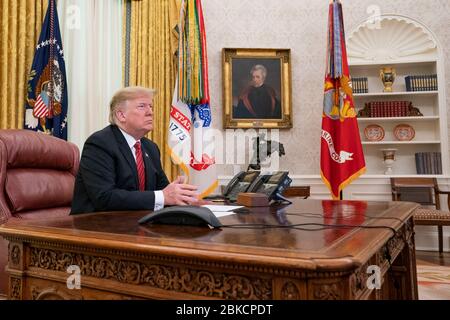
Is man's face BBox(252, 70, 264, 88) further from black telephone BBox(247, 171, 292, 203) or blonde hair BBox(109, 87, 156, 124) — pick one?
black telephone BBox(247, 171, 292, 203)

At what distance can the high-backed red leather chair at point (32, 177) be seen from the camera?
6.25 feet

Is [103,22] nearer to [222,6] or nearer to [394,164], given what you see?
[222,6]

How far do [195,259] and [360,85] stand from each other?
466 cm

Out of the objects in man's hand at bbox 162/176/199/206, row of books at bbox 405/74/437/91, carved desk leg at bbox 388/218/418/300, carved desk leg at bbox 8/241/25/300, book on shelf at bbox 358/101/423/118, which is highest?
row of books at bbox 405/74/437/91

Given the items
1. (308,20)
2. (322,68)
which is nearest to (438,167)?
(322,68)

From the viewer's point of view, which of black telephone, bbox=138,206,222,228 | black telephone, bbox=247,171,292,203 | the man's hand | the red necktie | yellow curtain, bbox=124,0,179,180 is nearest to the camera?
black telephone, bbox=138,206,222,228

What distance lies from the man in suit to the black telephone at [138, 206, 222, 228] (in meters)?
0.48

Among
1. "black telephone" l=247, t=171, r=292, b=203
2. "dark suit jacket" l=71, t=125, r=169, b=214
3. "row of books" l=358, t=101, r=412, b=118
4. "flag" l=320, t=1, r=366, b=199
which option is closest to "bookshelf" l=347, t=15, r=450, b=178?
"row of books" l=358, t=101, r=412, b=118

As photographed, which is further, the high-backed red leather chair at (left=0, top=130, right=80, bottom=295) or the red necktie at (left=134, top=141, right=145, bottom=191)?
the red necktie at (left=134, top=141, right=145, bottom=191)

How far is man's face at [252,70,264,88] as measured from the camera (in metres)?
5.13

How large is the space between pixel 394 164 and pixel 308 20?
2.25 metres

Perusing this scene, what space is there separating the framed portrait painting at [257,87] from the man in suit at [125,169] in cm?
273

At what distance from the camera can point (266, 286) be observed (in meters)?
0.76

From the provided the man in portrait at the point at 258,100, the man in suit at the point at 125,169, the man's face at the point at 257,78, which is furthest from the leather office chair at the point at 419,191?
the man in suit at the point at 125,169
